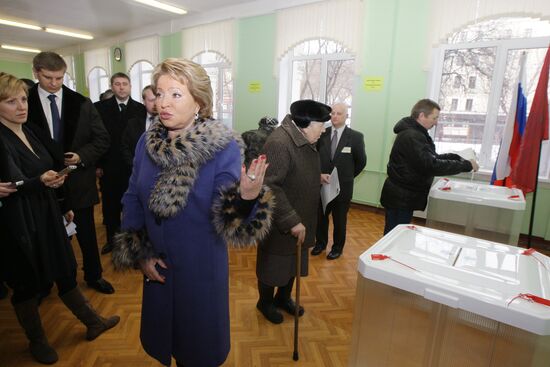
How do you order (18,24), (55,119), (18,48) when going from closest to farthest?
(55,119)
(18,24)
(18,48)

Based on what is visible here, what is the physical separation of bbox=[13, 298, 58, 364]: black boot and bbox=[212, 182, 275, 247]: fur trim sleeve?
55.8 inches

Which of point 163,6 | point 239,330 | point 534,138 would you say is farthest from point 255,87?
point 239,330

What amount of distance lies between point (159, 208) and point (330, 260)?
2576mm

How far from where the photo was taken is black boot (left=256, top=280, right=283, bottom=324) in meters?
2.26

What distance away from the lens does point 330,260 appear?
3375mm

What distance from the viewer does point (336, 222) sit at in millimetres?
3432

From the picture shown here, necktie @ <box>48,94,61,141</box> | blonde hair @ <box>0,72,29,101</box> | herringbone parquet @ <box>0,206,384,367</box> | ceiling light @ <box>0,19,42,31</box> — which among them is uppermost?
ceiling light @ <box>0,19,42,31</box>

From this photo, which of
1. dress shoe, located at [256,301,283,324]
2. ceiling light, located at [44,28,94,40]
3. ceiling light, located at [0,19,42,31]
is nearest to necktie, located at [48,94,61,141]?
dress shoe, located at [256,301,283,324]

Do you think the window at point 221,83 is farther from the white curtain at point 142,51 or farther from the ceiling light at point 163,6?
the white curtain at point 142,51

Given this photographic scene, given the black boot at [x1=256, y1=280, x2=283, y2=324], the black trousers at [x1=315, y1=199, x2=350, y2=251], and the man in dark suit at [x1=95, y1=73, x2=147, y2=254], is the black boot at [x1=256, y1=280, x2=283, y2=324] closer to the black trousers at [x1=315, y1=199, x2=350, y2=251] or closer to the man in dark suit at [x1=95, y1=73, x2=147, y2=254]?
the black trousers at [x1=315, y1=199, x2=350, y2=251]

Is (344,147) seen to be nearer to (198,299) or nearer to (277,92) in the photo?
(198,299)

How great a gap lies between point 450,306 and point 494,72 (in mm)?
4095

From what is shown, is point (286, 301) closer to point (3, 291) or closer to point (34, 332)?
point (34, 332)

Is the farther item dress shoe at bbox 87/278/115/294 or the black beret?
dress shoe at bbox 87/278/115/294
